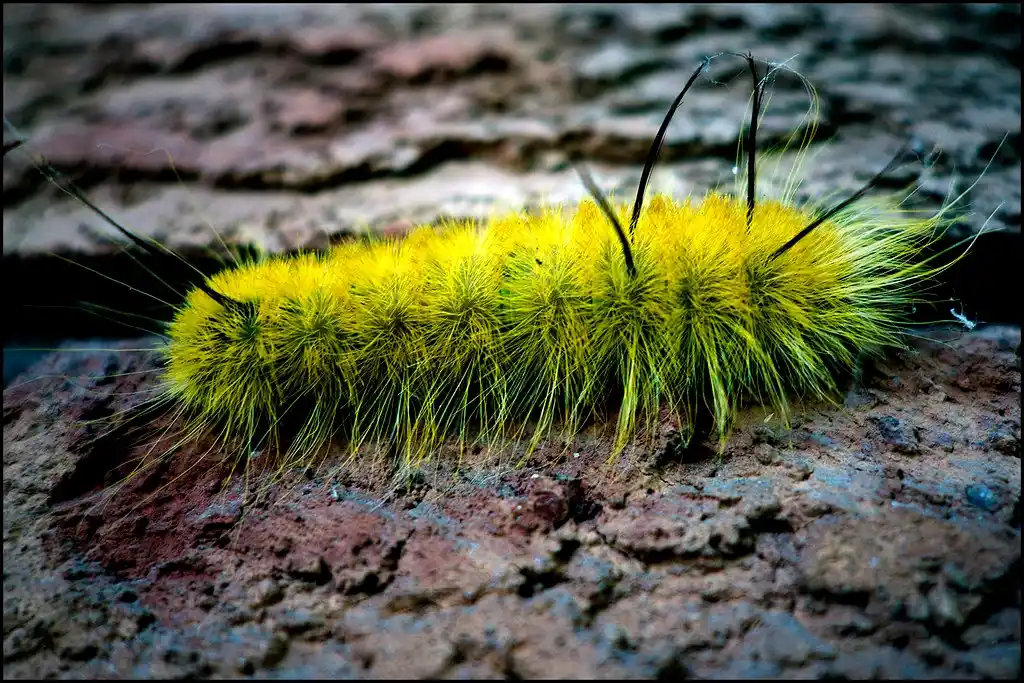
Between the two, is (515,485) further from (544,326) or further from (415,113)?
(415,113)

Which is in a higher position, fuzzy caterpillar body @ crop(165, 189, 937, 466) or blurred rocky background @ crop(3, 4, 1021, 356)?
blurred rocky background @ crop(3, 4, 1021, 356)

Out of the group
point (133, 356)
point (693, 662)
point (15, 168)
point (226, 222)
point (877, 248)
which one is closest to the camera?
point (693, 662)

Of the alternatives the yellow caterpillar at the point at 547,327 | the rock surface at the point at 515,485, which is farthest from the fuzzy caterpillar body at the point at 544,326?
the rock surface at the point at 515,485

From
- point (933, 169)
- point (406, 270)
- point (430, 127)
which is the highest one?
point (430, 127)

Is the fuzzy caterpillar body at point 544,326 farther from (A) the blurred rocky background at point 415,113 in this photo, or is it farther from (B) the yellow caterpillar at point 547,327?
(A) the blurred rocky background at point 415,113

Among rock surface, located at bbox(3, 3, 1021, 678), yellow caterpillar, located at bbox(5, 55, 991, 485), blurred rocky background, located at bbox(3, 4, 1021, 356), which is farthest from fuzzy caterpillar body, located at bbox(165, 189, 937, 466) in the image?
blurred rocky background, located at bbox(3, 4, 1021, 356)

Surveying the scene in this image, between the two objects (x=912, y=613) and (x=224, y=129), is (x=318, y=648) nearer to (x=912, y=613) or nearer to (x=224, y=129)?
(x=912, y=613)

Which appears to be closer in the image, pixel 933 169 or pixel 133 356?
pixel 133 356

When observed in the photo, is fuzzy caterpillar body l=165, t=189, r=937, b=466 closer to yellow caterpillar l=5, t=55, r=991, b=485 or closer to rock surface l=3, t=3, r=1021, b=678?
yellow caterpillar l=5, t=55, r=991, b=485

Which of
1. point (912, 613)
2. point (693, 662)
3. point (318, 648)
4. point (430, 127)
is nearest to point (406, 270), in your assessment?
point (318, 648)
